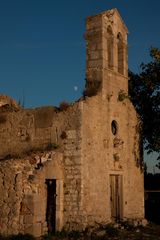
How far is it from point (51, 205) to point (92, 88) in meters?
4.90

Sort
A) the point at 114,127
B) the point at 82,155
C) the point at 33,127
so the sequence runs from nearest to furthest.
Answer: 1. the point at 82,155
2. the point at 33,127
3. the point at 114,127

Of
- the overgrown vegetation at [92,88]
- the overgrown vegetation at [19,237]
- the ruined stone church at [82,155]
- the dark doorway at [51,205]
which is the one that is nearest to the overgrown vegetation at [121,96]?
the ruined stone church at [82,155]

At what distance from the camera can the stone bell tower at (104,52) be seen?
56.9 feet

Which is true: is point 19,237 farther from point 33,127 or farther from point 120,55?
point 120,55

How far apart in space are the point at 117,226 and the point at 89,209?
5.50 feet

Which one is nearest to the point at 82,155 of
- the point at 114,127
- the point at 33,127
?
the point at 33,127

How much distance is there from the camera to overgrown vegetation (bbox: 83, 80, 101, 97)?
16.9 metres

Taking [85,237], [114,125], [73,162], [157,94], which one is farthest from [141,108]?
[85,237]

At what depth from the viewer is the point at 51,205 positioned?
15938mm

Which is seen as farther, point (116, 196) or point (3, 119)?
point (116, 196)

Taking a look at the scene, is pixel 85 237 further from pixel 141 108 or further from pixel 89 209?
pixel 141 108

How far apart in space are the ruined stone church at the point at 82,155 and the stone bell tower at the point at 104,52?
0.04 metres

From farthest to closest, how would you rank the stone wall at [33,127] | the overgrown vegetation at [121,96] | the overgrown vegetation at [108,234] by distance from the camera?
the overgrown vegetation at [121,96], the stone wall at [33,127], the overgrown vegetation at [108,234]

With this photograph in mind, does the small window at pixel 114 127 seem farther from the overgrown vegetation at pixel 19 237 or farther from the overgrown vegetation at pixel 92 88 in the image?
the overgrown vegetation at pixel 19 237
